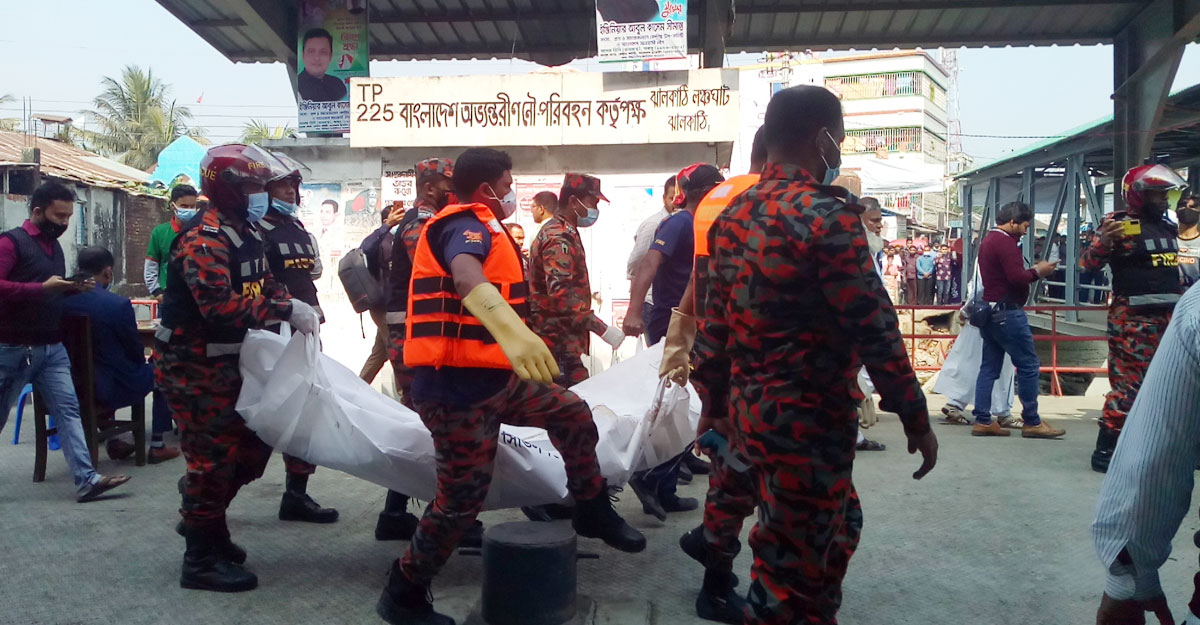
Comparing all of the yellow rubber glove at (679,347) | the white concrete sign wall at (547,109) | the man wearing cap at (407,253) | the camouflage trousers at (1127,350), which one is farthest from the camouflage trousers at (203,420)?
the white concrete sign wall at (547,109)

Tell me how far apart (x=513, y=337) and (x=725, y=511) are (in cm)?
120

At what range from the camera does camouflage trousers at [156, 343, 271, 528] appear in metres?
3.84

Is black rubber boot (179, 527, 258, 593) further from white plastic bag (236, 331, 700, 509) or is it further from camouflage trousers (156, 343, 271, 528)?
white plastic bag (236, 331, 700, 509)

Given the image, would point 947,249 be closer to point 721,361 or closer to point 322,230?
point 322,230

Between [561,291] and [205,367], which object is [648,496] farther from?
[205,367]

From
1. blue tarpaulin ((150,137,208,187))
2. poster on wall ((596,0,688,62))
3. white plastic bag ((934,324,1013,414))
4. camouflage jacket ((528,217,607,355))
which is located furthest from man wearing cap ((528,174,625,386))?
blue tarpaulin ((150,137,208,187))

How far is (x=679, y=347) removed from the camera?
143 inches

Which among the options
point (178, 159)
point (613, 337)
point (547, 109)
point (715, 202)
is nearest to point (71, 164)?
point (178, 159)

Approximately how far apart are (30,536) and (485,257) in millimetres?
3321

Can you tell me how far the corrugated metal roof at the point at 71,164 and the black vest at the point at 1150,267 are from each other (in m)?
20.1

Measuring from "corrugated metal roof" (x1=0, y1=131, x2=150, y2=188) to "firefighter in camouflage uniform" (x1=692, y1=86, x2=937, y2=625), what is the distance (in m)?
20.6

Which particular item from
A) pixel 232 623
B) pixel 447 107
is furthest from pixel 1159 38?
pixel 232 623

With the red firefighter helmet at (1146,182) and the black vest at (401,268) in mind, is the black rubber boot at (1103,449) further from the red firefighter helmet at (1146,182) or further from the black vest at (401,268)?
the black vest at (401,268)

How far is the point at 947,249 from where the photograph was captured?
25812mm
